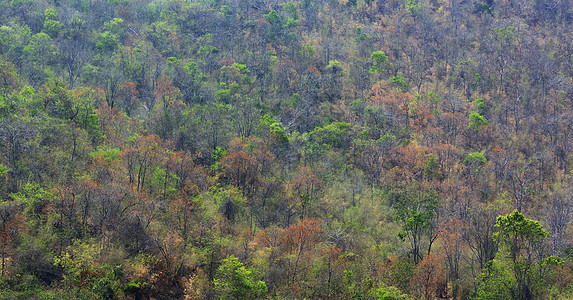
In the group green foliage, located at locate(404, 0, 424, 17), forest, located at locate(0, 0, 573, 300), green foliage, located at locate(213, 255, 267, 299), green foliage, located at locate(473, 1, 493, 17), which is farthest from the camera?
green foliage, located at locate(404, 0, 424, 17)

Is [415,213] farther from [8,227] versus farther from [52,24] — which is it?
[52,24]

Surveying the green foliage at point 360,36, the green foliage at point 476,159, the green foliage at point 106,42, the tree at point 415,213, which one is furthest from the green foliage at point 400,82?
the green foliage at point 106,42

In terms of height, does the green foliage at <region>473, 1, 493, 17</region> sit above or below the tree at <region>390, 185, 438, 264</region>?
above

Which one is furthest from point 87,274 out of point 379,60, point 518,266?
point 379,60

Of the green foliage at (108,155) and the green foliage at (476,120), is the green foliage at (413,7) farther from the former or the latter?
the green foliage at (108,155)

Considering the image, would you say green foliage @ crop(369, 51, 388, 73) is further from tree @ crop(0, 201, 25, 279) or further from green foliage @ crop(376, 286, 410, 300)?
tree @ crop(0, 201, 25, 279)

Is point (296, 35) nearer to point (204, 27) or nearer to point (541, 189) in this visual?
point (204, 27)

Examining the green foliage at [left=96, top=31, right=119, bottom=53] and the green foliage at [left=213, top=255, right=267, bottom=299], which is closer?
the green foliage at [left=213, top=255, right=267, bottom=299]

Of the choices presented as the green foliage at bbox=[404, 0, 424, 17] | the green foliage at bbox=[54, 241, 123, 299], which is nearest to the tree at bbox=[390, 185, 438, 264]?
the green foliage at bbox=[54, 241, 123, 299]
